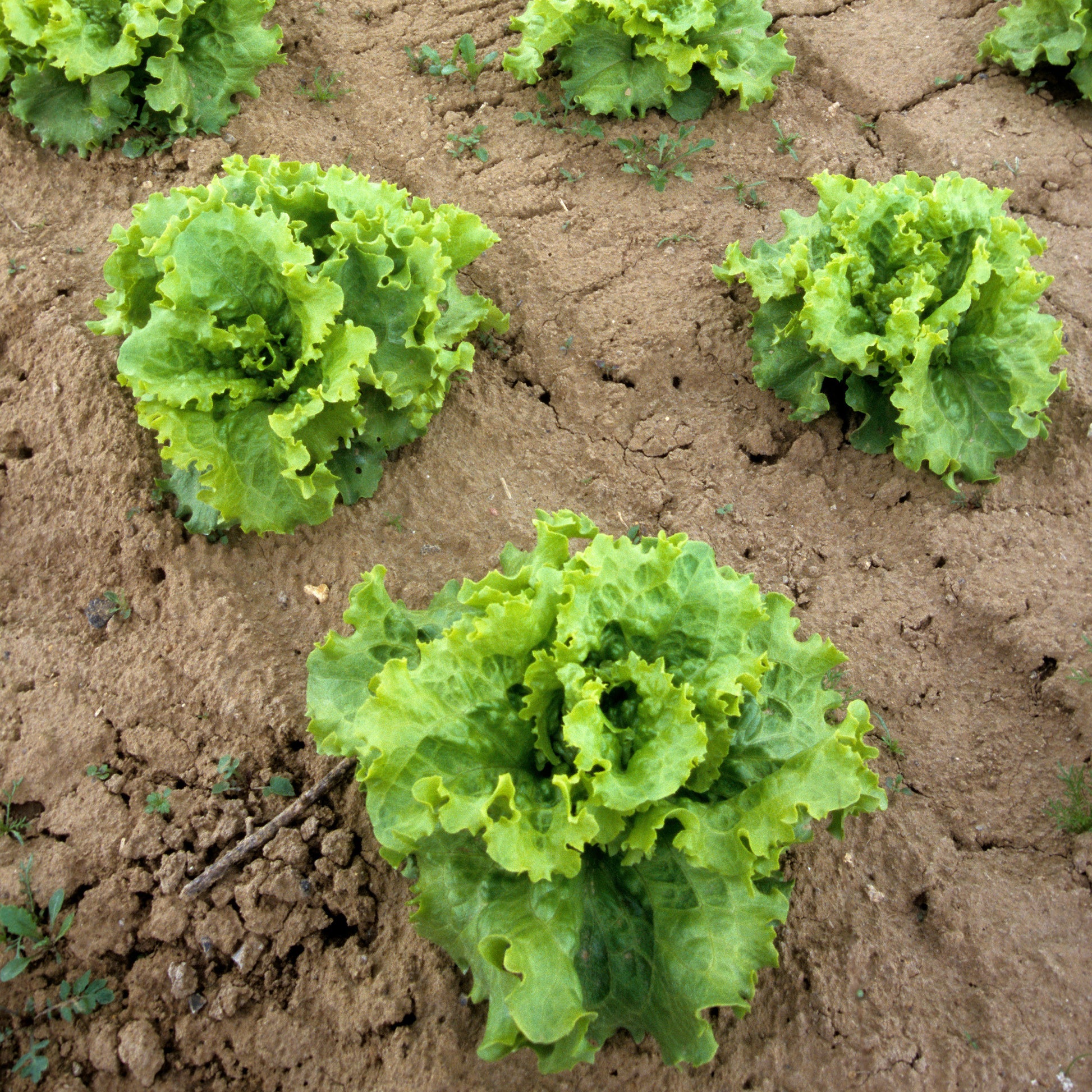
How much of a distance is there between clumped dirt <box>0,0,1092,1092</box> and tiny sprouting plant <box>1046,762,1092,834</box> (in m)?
0.05

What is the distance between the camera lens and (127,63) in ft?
15.8

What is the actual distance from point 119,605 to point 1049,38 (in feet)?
20.4

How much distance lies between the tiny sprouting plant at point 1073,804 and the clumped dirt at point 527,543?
0.05 metres

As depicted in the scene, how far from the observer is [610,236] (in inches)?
208

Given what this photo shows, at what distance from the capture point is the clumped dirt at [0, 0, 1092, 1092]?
10.8 feet

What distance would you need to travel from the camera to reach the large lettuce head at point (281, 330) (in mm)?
3705

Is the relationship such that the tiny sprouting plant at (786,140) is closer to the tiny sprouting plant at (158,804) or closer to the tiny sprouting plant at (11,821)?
the tiny sprouting plant at (158,804)

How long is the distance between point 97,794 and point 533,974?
196cm

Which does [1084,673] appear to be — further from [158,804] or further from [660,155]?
[158,804]

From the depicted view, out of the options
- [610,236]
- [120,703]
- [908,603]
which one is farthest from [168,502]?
[908,603]

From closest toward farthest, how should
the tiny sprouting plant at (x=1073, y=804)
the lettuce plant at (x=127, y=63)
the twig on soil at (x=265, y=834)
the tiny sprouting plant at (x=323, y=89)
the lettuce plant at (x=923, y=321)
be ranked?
the twig on soil at (x=265, y=834)
the tiny sprouting plant at (x=1073, y=804)
the lettuce plant at (x=923, y=321)
the lettuce plant at (x=127, y=63)
the tiny sprouting plant at (x=323, y=89)

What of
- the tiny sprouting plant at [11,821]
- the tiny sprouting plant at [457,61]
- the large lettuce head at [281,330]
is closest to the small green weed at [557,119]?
the tiny sprouting plant at [457,61]

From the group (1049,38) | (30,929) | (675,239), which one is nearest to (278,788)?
(30,929)

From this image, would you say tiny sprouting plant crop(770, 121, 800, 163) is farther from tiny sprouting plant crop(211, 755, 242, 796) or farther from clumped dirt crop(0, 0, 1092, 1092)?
tiny sprouting plant crop(211, 755, 242, 796)
